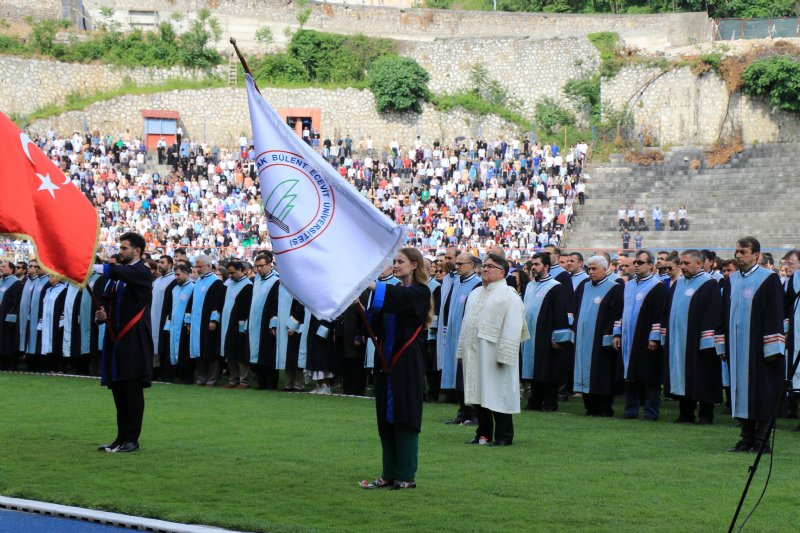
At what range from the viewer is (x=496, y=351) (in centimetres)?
1134

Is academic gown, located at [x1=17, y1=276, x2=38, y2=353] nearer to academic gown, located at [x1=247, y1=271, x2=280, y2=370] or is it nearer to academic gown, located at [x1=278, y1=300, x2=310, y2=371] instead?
academic gown, located at [x1=247, y1=271, x2=280, y2=370]

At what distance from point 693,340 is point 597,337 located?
1.46 metres

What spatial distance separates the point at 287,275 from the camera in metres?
8.05

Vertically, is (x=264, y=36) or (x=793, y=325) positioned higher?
(x=264, y=36)

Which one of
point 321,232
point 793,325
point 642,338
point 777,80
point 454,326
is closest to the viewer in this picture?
point 321,232

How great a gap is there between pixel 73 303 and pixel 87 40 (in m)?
37.7

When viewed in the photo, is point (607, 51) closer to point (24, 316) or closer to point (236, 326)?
point (24, 316)

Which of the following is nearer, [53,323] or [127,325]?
[127,325]

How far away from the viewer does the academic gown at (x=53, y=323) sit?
20844 millimetres

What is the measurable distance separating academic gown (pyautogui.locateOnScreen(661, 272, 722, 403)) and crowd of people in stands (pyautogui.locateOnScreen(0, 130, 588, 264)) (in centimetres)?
2483

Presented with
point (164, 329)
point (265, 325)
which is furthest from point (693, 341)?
point (164, 329)

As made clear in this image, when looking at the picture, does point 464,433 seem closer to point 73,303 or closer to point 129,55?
point 73,303

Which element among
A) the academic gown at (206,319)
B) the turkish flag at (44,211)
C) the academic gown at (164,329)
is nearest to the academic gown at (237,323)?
the academic gown at (206,319)

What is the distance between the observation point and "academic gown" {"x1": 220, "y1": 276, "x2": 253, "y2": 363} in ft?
60.0
